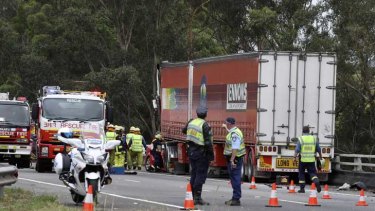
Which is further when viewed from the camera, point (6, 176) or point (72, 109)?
point (72, 109)

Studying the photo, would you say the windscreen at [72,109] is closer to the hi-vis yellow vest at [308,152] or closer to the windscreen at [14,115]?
the windscreen at [14,115]

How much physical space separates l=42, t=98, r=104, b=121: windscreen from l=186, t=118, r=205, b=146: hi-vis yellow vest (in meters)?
12.7

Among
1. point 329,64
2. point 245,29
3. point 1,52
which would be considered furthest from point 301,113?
point 1,52

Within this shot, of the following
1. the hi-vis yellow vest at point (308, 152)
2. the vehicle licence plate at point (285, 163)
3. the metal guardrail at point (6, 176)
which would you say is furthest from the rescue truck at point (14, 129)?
the metal guardrail at point (6, 176)

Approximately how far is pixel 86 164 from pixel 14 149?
1788cm

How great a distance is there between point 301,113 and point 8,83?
36392 mm

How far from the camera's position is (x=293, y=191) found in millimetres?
23469

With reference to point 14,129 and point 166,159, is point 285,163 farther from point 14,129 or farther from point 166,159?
point 14,129

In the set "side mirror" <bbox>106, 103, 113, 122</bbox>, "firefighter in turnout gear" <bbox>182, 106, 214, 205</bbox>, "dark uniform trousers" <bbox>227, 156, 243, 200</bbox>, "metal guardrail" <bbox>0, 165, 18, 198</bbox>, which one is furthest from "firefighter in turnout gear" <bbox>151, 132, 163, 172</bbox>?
"metal guardrail" <bbox>0, 165, 18, 198</bbox>

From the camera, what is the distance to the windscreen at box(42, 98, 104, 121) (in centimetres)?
2991

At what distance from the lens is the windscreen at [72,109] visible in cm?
2991

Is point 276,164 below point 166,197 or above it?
above

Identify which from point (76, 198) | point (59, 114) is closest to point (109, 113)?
point (59, 114)

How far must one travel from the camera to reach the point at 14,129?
33.3m
